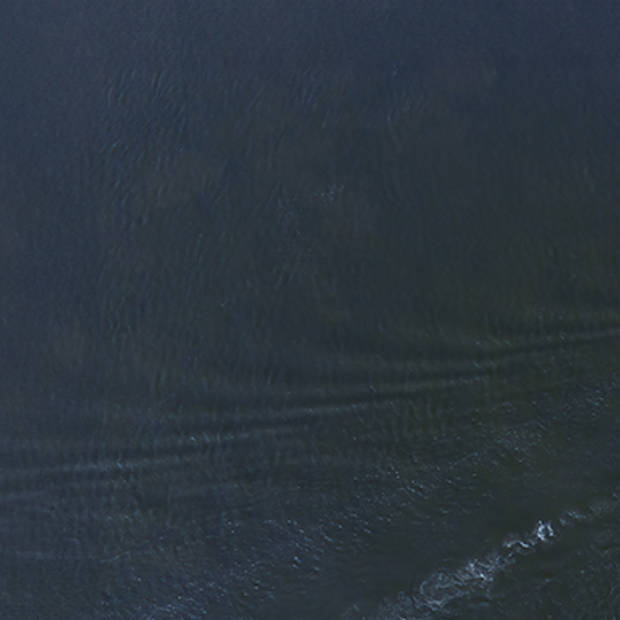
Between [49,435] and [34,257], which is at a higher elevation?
[34,257]

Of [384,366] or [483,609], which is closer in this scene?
[483,609]

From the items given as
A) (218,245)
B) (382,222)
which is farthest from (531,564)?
(218,245)

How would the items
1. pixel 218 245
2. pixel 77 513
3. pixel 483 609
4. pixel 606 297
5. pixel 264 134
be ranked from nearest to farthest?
pixel 483 609
pixel 77 513
pixel 606 297
pixel 218 245
pixel 264 134

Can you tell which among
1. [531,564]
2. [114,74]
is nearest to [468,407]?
[531,564]

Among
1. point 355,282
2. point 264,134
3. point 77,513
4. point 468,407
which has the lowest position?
point 77,513

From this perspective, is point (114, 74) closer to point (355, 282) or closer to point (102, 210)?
point (102, 210)

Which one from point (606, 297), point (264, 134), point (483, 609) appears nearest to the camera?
point (483, 609)
